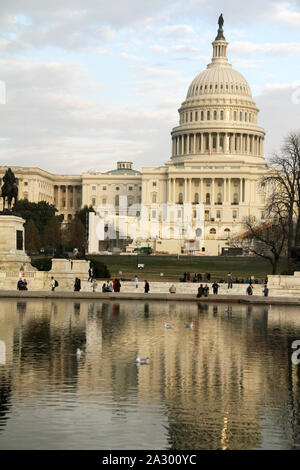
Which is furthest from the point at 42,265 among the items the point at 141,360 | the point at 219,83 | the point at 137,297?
the point at 219,83

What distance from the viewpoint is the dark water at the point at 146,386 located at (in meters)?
14.7

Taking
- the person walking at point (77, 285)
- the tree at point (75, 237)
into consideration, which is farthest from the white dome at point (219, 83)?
the person walking at point (77, 285)

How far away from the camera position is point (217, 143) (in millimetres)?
186000

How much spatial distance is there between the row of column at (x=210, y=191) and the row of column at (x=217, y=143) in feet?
34.9

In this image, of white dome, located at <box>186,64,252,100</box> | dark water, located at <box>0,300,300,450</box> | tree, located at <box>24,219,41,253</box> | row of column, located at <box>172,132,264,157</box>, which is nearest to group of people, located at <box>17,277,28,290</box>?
dark water, located at <box>0,300,300,450</box>

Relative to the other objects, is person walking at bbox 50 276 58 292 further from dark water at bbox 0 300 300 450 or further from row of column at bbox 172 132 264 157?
row of column at bbox 172 132 264 157

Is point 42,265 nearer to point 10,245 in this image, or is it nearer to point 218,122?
point 10,245

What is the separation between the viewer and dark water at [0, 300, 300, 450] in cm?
1468

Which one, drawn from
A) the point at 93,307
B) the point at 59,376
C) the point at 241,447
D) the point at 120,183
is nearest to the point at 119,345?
the point at 59,376

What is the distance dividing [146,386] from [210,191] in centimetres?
15960

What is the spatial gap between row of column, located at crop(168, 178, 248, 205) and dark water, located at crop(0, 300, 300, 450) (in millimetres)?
143677

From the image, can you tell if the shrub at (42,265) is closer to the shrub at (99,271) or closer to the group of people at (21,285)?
the shrub at (99,271)

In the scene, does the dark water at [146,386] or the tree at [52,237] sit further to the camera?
the tree at [52,237]
